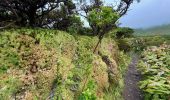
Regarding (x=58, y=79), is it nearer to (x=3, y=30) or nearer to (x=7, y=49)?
(x=7, y=49)

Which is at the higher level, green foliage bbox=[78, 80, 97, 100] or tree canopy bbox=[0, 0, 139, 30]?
tree canopy bbox=[0, 0, 139, 30]

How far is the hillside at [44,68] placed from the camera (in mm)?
7402

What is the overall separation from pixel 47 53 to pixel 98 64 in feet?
14.6

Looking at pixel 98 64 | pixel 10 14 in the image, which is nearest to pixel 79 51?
pixel 98 64

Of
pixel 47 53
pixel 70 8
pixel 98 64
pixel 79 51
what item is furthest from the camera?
pixel 70 8

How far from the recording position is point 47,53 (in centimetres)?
913

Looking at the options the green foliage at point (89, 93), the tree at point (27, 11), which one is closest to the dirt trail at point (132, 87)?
the green foliage at point (89, 93)

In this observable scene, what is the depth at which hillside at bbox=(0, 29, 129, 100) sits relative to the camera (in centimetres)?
740

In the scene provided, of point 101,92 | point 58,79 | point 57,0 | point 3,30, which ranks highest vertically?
point 57,0

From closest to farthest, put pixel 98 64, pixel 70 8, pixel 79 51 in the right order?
pixel 79 51
pixel 98 64
pixel 70 8

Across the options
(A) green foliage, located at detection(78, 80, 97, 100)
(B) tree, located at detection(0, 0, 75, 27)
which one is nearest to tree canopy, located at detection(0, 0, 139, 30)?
(B) tree, located at detection(0, 0, 75, 27)

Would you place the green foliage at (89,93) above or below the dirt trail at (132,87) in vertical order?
above

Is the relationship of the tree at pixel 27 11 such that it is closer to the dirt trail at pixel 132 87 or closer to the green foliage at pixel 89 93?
the green foliage at pixel 89 93

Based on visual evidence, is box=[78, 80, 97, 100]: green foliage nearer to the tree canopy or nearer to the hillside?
the hillside
